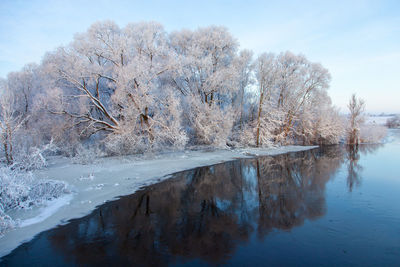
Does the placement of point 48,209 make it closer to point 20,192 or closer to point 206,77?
point 20,192

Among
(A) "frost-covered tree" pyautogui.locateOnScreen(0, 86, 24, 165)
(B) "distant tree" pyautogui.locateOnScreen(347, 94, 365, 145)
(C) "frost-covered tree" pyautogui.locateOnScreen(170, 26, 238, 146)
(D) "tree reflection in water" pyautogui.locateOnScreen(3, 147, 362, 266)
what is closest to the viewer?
(D) "tree reflection in water" pyautogui.locateOnScreen(3, 147, 362, 266)

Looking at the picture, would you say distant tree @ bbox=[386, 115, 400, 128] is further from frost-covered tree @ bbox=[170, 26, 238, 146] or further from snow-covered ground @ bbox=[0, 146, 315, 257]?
snow-covered ground @ bbox=[0, 146, 315, 257]

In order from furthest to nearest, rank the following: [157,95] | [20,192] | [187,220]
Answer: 1. [157,95]
2. [20,192]
3. [187,220]

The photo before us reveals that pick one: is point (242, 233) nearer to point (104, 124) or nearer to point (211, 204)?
point (211, 204)

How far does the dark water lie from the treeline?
8.95 metres

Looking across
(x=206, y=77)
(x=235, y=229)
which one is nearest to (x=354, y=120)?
(x=206, y=77)

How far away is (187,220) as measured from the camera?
22.4 ft

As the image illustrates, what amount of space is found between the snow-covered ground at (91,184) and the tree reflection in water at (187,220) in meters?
0.60

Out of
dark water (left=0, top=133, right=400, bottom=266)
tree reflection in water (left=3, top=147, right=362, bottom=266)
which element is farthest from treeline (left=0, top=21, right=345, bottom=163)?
dark water (left=0, top=133, right=400, bottom=266)

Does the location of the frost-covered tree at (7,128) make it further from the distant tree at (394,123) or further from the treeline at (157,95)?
the distant tree at (394,123)

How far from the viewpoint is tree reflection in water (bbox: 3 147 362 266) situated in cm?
514

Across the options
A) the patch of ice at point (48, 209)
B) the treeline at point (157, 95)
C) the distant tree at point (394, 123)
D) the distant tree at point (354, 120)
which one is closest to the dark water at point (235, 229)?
the patch of ice at point (48, 209)

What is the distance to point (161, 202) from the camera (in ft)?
27.9

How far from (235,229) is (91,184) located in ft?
23.9
